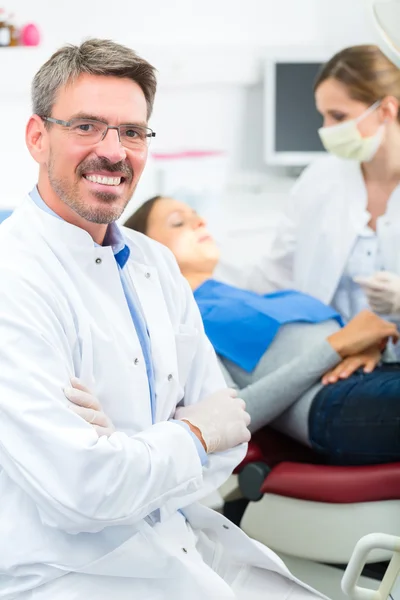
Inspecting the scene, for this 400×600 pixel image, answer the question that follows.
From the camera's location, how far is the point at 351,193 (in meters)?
2.64

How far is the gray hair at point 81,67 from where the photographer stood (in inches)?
51.7

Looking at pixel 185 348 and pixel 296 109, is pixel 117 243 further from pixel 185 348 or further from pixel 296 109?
pixel 296 109

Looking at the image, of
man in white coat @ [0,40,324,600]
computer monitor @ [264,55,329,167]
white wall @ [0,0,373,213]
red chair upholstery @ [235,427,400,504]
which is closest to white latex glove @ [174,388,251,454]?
man in white coat @ [0,40,324,600]

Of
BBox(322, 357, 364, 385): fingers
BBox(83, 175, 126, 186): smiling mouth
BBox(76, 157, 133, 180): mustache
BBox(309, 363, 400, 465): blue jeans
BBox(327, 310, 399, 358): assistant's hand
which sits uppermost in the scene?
BBox(76, 157, 133, 180): mustache

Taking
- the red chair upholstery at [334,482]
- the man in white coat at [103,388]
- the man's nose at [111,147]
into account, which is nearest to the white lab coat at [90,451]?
the man in white coat at [103,388]

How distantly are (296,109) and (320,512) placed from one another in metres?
2.29

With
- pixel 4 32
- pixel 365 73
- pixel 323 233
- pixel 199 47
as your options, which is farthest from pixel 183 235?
pixel 199 47

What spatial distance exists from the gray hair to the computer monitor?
8.03 ft

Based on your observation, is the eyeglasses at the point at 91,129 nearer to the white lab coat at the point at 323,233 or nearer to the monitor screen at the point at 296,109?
the white lab coat at the point at 323,233

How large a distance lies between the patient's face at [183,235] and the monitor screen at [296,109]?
1438mm

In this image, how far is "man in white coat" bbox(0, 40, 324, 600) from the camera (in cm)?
114

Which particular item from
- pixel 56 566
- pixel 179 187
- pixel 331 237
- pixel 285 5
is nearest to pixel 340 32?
pixel 285 5

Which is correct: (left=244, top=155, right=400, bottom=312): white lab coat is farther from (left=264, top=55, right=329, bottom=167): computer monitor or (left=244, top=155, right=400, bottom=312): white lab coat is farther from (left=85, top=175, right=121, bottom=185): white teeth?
(left=85, top=175, right=121, bottom=185): white teeth

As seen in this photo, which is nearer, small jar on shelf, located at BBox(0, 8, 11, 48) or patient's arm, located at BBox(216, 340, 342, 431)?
patient's arm, located at BBox(216, 340, 342, 431)
